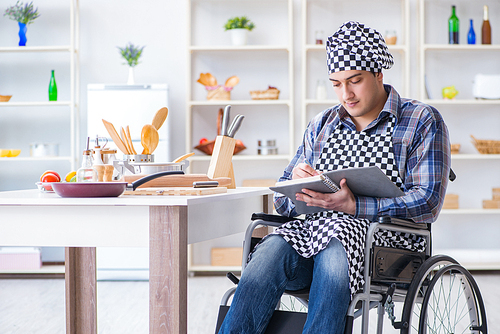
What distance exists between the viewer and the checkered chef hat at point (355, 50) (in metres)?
1.63

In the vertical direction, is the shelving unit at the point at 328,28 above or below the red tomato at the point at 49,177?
above

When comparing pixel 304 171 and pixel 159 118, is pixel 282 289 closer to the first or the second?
pixel 304 171

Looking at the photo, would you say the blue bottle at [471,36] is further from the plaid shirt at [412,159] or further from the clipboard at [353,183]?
the clipboard at [353,183]

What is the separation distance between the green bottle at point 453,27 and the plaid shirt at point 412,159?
102 inches

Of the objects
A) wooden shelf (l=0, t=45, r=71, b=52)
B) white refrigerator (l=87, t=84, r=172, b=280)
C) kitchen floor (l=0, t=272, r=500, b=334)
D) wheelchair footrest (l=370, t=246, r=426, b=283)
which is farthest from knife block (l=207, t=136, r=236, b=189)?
wooden shelf (l=0, t=45, r=71, b=52)

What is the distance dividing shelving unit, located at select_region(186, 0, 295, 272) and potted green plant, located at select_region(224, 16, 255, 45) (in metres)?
0.17

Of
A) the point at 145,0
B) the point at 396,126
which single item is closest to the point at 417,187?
the point at 396,126

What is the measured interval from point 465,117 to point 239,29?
77.3 inches

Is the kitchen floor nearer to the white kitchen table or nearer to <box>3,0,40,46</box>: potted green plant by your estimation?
the white kitchen table

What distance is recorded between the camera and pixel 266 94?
13.0 ft

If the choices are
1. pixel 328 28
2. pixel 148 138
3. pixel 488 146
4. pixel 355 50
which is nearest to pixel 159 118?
pixel 148 138

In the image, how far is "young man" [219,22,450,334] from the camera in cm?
131

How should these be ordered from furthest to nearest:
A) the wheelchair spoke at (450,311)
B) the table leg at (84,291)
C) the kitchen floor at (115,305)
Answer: the kitchen floor at (115,305) → the table leg at (84,291) → the wheelchair spoke at (450,311)

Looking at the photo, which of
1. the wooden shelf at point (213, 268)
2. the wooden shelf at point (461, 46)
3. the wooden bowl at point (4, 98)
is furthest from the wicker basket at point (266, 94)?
the wooden bowl at point (4, 98)
